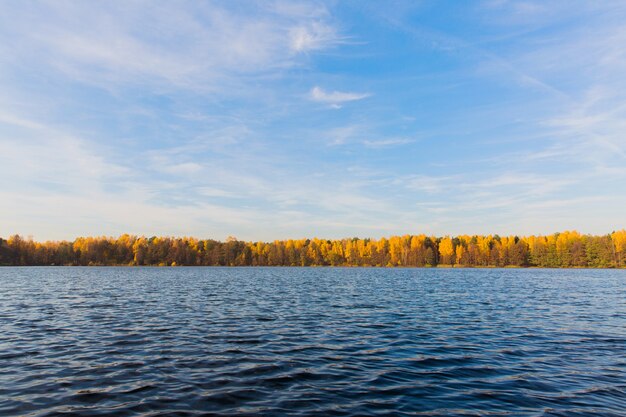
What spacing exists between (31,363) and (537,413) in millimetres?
20963

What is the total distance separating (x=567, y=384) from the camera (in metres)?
15.8

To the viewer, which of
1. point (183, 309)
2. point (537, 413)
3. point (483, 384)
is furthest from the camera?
point (183, 309)

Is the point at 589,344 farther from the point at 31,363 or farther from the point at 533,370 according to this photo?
the point at 31,363

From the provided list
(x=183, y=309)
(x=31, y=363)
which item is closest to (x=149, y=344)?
(x=31, y=363)

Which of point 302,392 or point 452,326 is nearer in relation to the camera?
point 302,392

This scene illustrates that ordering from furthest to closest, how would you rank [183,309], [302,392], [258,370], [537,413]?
[183,309], [258,370], [302,392], [537,413]

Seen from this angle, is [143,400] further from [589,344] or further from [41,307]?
[41,307]

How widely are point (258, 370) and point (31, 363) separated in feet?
34.5

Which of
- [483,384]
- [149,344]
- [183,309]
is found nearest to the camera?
[483,384]

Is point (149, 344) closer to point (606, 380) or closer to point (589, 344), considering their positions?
point (606, 380)

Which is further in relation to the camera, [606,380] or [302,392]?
[606,380]

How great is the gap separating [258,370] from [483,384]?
31.2 feet

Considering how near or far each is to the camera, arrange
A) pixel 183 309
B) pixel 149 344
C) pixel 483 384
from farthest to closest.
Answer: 1. pixel 183 309
2. pixel 149 344
3. pixel 483 384

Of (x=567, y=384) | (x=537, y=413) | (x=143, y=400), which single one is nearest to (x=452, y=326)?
(x=567, y=384)
